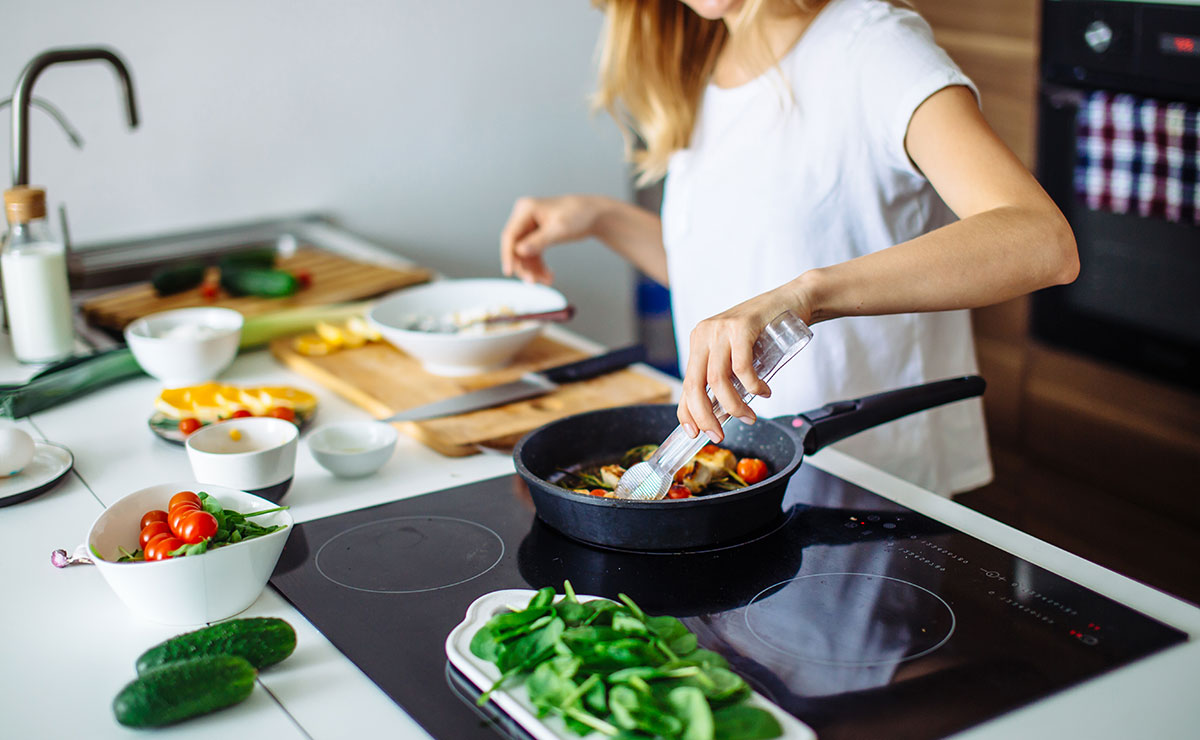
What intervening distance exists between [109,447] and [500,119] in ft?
4.76

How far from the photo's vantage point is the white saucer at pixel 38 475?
117cm

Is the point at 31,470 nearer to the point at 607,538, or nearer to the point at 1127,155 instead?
the point at 607,538

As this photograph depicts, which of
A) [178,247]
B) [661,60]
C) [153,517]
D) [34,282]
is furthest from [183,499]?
[178,247]

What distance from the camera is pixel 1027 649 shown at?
83 cm

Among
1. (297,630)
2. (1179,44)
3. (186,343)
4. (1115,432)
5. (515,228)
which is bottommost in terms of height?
(1115,432)

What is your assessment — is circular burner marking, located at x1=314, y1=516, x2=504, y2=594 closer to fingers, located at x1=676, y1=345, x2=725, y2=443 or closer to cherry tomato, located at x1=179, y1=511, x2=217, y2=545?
cherry tomato, located at x1=179, y1=511, x2=217, y2=545

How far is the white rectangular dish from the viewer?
28.7 inches

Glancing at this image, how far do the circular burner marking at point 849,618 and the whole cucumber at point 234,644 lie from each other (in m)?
0.36

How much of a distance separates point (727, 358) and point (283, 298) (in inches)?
44.7

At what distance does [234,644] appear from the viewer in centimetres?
83

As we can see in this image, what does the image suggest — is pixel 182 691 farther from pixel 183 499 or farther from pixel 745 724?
pixel 745 724

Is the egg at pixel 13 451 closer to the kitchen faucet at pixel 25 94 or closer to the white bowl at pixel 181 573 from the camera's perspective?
the white bowl at pixel 181 573

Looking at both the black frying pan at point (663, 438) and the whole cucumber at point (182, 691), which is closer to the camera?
the whole cucumber at point (182, 691)

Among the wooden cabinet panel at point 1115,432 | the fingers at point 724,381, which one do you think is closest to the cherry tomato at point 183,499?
the fingers at point 724,381
